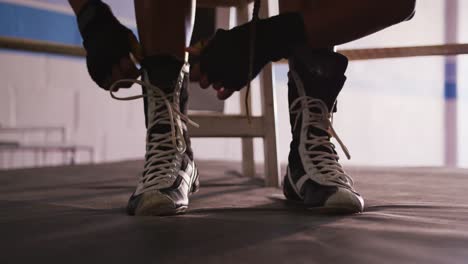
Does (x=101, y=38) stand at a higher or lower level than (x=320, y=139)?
higher

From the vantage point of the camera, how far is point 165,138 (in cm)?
68

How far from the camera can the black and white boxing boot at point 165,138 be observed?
0.63 meters

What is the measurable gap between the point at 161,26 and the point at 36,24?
234 cm

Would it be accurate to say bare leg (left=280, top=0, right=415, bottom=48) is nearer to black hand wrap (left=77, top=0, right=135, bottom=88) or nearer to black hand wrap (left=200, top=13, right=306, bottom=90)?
black hand wrap (left=200, top=13, right=306, bottom=90)

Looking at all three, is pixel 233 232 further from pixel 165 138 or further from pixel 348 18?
pixel 348 18

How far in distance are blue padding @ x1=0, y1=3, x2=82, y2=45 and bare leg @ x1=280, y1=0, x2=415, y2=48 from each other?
7.98 ft

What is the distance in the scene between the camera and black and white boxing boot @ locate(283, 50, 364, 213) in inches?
26.4

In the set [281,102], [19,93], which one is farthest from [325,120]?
[281,102]

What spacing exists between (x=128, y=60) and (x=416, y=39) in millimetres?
3136

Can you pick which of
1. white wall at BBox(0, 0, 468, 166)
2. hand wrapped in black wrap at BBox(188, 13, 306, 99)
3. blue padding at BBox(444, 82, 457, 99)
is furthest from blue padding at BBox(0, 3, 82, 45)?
blue padding at BBox(444, 82, 457, 99)

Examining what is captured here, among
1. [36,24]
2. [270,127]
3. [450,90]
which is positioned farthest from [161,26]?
[450,90]

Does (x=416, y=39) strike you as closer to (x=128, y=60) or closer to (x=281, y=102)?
(x=281, y=102)

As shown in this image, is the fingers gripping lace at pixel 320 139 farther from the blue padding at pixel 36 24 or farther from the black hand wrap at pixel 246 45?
the blue padding at pixel 36 24

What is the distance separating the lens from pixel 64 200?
83cm
